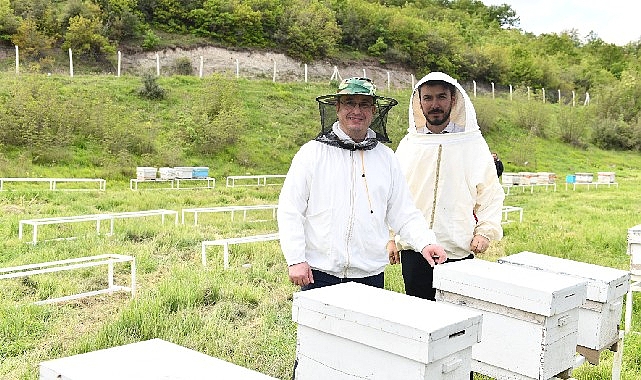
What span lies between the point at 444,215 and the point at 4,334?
3.13 m

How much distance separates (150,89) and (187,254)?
551 inches

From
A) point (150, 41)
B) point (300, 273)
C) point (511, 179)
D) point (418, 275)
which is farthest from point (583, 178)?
point (150, 41)

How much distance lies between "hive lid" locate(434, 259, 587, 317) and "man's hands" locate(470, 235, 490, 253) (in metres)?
0.43

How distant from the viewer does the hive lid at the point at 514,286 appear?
249cm

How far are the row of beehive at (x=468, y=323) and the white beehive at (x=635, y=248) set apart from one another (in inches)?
69.9

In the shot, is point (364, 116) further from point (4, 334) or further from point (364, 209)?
point (4, 334)

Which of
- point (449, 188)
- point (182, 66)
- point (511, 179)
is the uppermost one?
point (182, 66)

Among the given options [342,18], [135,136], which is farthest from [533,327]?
[342,18]

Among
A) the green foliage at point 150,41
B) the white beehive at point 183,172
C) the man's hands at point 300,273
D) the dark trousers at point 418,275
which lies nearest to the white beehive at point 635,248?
the dark trousers at point 418,275

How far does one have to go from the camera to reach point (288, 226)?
2.89 meters

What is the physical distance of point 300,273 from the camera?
284 centimetres

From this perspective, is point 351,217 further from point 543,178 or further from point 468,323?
point 543,178

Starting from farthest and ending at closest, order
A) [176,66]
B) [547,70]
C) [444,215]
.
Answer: [547,70] < [176,66] < [444,215]

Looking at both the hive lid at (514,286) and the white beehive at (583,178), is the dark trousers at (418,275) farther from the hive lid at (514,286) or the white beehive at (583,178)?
the white beehive at (583,178)
